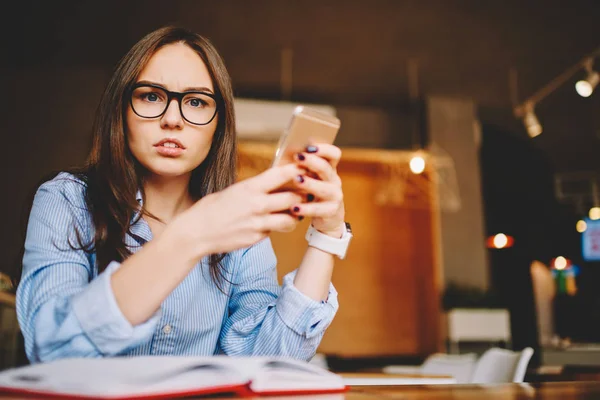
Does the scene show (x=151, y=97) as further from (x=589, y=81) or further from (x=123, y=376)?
(x=589, y=81)

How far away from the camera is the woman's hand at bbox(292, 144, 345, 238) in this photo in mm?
872

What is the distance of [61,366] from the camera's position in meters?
0.63

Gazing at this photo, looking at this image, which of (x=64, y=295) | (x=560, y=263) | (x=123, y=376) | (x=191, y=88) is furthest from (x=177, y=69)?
(x=560, y=263)

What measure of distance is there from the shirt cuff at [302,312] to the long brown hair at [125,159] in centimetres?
19

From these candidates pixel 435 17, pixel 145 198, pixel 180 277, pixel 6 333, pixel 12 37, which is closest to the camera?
pixel 180 277

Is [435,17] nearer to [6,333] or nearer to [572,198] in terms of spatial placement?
[572,198]

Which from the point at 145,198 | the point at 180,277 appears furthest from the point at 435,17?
the point at 180,277

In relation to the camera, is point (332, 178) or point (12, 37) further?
point (12, 37)

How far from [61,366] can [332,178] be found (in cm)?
50

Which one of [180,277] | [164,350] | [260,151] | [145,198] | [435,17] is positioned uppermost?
[435,17]

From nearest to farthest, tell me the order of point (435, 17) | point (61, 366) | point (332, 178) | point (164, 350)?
point (61, 366), point (332, 178), point (164, 350), point (435, 17)

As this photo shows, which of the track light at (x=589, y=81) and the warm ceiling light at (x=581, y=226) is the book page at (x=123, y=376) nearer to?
the track light at (x=589, y=81)

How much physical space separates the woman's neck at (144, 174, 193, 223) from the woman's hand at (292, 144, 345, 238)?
1.29 ft

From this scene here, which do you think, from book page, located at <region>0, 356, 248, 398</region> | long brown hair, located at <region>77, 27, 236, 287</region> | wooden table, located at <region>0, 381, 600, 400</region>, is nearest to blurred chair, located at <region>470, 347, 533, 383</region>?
wooden table, located at <region>0, 381, 600, 400</region>
